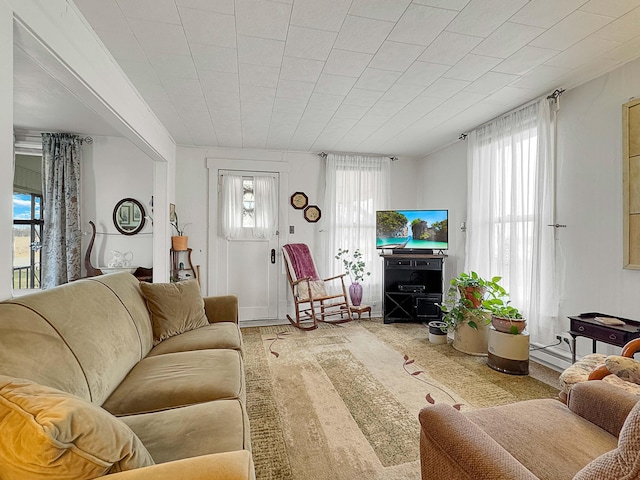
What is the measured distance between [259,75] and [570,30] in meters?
2.07

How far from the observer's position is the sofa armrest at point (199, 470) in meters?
Answer: 0.75

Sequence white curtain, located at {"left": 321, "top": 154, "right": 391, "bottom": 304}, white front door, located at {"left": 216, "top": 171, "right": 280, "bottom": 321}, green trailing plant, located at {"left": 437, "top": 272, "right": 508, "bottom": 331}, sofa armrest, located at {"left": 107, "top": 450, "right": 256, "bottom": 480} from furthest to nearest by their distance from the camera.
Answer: white curtain, located at {"left": 321, "top": 154, "right": 391, "bottom": 304}, white front door, located at {"left": 216, "top": 171, "right": 280, "bottom": 321}, green trailing plant, located at {"left": 437, "top": 272, "right": 508, "bottom": 331}, sofa armrest, located at {"left": 107, "top": 450, "right": 256, "bottom": 480}

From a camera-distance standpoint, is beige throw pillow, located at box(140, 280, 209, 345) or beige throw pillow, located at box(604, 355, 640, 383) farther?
beige throw pillow, located at box(140, 280, 209, 345)

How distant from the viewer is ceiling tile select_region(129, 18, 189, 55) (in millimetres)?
1942

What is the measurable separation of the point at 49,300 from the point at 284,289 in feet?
11.5

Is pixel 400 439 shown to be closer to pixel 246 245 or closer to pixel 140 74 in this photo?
pixel 140 74

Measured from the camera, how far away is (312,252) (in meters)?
4.90

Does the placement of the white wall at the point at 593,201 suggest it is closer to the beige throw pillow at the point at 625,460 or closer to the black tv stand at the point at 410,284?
the black tv stand at the point at 410,284

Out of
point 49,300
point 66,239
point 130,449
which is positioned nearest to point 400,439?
point 130,449

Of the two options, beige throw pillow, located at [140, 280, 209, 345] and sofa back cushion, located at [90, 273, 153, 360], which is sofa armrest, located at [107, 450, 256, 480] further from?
beige throw pillow, located at [140, 280, 209, 345]

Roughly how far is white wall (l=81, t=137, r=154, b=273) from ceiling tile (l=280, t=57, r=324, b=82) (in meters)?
2.72

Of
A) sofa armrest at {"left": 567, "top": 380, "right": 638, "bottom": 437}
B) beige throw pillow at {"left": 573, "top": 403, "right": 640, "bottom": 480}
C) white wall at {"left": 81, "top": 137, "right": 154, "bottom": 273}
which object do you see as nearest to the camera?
beige throw pillow at {"left": 573, "top": 403, "right": 640, "bottom": 480}

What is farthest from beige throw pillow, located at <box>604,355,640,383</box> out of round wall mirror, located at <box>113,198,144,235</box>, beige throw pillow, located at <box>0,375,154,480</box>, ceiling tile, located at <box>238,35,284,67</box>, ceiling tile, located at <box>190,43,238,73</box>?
round wall mirror, located at <box>113,198,144,235</box>

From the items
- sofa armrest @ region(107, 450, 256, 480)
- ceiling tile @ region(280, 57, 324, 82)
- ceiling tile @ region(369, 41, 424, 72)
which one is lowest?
sofa armrest @ region(107, 450, 256, 480)
